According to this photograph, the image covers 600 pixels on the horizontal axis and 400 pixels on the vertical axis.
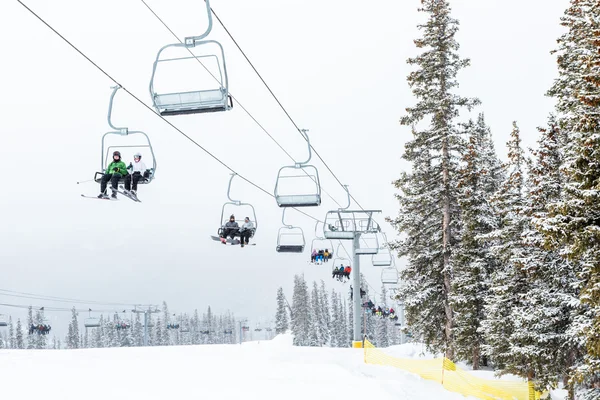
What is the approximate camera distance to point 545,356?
1981cm

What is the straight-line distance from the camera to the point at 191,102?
31.8 feet

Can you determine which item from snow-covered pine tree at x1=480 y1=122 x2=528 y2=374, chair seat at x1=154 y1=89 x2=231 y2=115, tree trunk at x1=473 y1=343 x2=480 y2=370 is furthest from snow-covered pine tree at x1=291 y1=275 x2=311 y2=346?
chair seat at x1=154 y1=89 x2=231 y2=115

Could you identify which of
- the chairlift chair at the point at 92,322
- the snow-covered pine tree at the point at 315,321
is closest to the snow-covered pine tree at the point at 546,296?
the chairlift chair at the point at 92,322

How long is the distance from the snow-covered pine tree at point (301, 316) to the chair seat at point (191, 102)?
246 ft

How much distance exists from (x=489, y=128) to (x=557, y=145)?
19046 mm

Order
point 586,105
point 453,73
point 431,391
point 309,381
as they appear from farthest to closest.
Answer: point 453,73, point 431,391, point 586,105, point 309,381

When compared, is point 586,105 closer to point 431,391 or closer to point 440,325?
point 431,391

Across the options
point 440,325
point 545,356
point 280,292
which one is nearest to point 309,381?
point 545,356

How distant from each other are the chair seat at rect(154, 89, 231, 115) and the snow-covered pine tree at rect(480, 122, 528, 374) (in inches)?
557

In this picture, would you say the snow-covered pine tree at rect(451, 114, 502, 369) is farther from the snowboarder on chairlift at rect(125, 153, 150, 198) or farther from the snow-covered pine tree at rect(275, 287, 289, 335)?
the snow-covered pine tree at rect(275, 287, 289, 335)

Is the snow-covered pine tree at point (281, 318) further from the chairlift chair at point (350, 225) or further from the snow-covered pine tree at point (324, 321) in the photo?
the chairlift chair at point (350, 225)

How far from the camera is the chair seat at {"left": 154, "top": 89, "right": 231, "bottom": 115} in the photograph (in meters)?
9.48

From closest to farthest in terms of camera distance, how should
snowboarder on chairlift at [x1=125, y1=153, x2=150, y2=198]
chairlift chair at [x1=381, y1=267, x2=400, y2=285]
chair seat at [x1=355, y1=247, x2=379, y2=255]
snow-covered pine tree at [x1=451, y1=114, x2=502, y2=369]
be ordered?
snowboarder on chairlift at [x1=125, y1=153, x2=150, y2=198]
snow-covered pine tree at [x1=451, y1=114, x2=502, y2=369]
chair seat at [x1=355, y1=247, x2=379, y2=255]
chairlift chair at [x1=381, y1=267, x2=400, y2=285]

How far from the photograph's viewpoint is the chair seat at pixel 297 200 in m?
17.5
